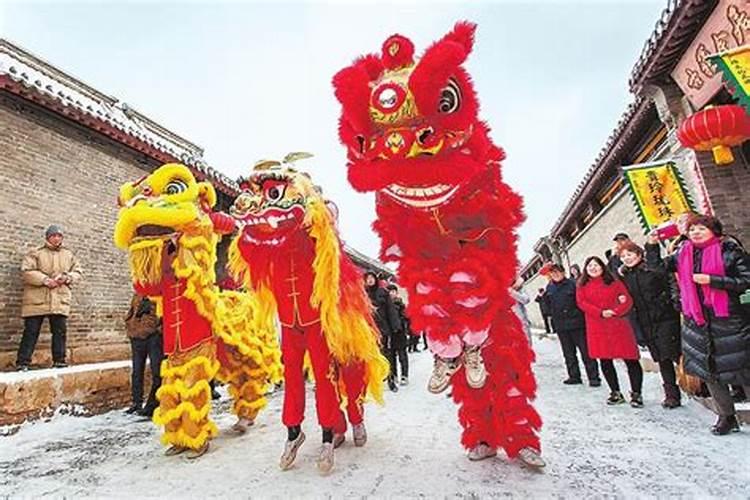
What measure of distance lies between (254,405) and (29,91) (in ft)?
16.8

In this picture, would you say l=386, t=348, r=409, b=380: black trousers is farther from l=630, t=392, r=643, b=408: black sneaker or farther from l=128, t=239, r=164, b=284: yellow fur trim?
l=128, t=239, r=164, b=284: yellow fur trim

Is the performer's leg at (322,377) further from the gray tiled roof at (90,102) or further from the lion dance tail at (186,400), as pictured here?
the gray tiled roof at (90,102)

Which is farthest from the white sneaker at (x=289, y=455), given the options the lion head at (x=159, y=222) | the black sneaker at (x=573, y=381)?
the black sneaker at (x=573, y=381)

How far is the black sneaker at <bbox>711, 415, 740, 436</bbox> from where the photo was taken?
301 centimetres

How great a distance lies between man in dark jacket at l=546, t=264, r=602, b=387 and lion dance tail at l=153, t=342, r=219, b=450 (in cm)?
444

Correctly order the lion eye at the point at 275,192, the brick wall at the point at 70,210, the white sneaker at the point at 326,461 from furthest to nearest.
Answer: the brick wall at the point at 70,210, the lion eye at the point at 275,192, the white sneaker at the point at 326,461

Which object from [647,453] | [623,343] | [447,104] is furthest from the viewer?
[623,343]

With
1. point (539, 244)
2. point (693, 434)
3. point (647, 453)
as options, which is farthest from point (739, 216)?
point (539, 244)

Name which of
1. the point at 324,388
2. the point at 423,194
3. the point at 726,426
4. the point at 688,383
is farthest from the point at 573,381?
the point at 423,194

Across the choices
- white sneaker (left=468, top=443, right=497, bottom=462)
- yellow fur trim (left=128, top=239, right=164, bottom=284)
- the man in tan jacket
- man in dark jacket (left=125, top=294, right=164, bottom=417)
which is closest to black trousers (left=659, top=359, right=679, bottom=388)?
white sneaker (left=468, top=443, right=497, bottom=462)

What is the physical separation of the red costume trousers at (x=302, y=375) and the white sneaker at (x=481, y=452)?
881 millimetres

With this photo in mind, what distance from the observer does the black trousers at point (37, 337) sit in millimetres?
5109

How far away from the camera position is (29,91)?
570 centimetres

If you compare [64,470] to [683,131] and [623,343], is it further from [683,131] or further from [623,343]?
[683,131]
